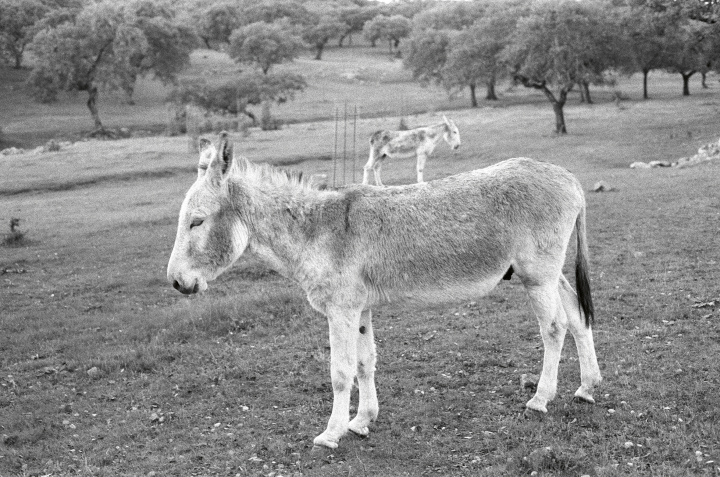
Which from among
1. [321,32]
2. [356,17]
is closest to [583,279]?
[321,32]

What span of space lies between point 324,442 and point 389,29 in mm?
119948

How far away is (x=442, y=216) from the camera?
7406 millimetres

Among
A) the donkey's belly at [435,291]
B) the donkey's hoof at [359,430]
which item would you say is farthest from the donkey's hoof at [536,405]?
the donkey's hoof at [359,430]

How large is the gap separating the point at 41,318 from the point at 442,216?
9.75 metres

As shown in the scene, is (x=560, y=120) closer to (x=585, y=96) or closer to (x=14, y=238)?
(x=585, y=96)

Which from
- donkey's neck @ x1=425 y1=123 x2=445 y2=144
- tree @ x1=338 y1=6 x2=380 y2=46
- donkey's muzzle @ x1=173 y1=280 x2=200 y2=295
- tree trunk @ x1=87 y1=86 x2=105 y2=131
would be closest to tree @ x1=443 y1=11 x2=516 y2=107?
donkey's neck @ x1=425 y1=123 x2=445 y2=144

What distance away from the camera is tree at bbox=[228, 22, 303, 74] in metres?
88.4

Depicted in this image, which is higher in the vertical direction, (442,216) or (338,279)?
(442,216)

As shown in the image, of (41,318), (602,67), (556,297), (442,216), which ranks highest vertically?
(602,67)

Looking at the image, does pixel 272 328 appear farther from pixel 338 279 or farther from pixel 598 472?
pixel 598 472

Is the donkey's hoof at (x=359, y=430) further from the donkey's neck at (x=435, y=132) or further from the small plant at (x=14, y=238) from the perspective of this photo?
the donkey's neck at (x=435, y=132)

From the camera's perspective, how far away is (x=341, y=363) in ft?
23.5

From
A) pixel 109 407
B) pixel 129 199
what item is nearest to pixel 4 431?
pixel 109 407

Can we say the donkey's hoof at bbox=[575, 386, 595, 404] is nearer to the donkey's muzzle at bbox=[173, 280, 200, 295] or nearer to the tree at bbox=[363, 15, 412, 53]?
the donkey's muzzle at bbox=[173, 280, 200, 295]
